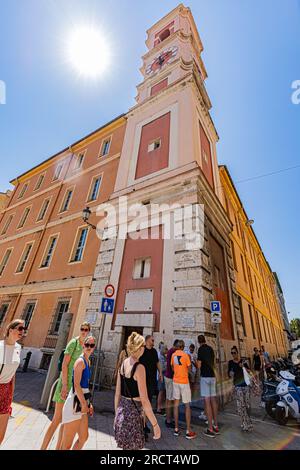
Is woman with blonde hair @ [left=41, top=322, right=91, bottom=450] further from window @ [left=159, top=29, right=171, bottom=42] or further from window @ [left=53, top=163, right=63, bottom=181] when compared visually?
window @ [left=159, top=29, right=171, bottom=42]

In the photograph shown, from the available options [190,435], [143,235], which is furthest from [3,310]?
[190,435]

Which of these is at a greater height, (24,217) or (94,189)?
(24,217)

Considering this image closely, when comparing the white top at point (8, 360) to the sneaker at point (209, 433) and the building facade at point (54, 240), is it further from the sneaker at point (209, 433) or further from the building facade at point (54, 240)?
the building facade at point (54, 240)

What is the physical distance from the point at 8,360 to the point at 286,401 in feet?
21.5

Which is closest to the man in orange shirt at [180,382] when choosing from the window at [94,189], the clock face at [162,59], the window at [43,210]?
the window at [94,189]

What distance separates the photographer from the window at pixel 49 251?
1355 centimetres

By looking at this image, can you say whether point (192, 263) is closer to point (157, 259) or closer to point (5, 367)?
point (157, 259)

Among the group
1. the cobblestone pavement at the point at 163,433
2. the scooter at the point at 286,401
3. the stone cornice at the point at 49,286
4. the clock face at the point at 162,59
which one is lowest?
the cobblestone pavement at the point at 163,433

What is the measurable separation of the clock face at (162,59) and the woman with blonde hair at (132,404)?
2014 cm

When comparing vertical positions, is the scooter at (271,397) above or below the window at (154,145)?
below

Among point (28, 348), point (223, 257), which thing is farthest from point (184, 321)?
point (28, 348)

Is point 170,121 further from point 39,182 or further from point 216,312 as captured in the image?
point 39,182

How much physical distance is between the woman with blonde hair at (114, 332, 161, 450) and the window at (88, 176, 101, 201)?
12191 mm

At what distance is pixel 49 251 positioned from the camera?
14.1 meters
